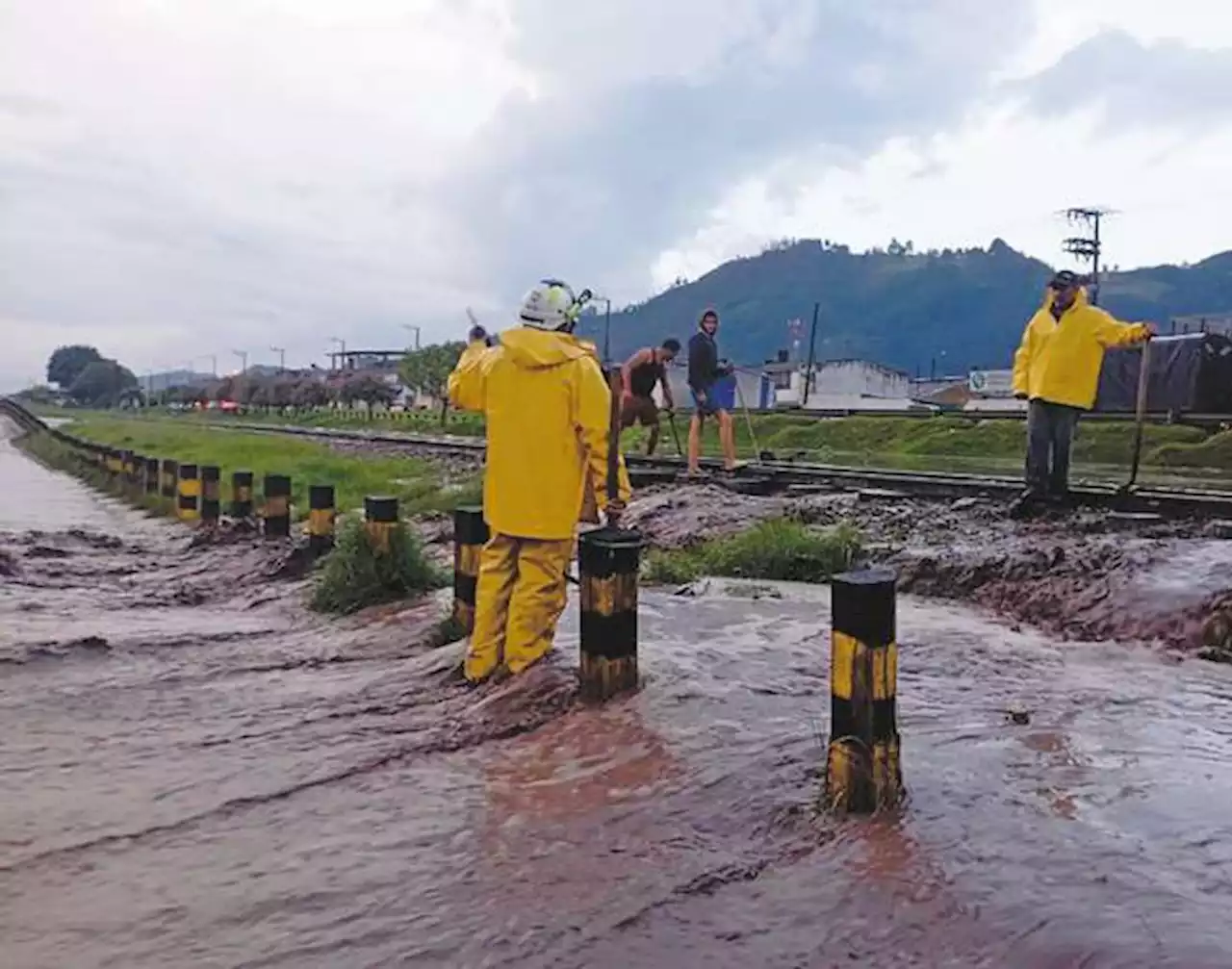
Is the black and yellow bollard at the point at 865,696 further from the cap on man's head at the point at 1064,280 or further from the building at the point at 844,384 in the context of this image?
the building at the point at 844,384

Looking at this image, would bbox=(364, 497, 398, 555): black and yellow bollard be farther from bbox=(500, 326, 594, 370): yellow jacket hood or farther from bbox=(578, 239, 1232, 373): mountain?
bbox=(578, 239, 1232, 373): mountain

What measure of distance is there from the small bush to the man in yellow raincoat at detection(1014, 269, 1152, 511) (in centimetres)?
444

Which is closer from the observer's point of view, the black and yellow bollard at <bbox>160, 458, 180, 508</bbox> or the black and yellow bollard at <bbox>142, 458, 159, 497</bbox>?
the black and yellow bollard at <bbox>160, 458, 180, 508</bbox>

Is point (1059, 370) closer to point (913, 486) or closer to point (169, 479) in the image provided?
point (913, 486)

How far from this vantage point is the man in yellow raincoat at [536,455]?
535 cm

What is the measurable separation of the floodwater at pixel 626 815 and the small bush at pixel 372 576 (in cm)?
152

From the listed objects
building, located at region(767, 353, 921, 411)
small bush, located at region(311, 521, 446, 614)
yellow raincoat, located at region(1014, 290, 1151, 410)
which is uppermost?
building, located at region(767, 353, 921, 411)

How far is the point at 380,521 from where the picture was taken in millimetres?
8367

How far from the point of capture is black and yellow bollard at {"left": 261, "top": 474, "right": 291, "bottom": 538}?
40.7ft

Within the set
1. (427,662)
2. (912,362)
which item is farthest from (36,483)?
(912,362)

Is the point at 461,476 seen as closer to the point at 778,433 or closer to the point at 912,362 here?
the point at 778,433

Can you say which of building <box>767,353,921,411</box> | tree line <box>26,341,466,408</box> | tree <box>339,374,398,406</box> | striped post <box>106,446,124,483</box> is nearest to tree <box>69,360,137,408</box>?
tree line <box>26,341,466,408</box>

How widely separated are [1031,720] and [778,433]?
25255 millimetres

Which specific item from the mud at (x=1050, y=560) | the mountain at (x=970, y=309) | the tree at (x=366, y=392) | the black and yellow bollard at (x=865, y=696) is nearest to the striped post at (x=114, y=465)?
the mud at (x=1050, y=560)
